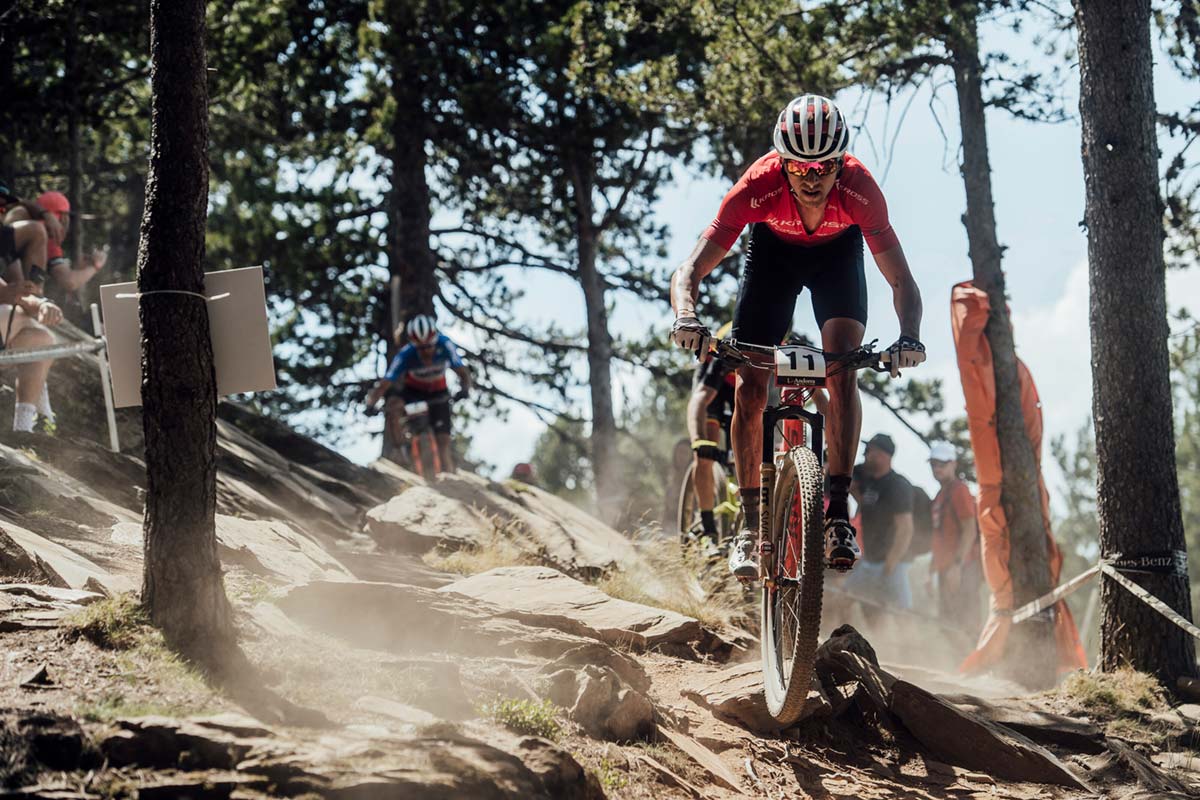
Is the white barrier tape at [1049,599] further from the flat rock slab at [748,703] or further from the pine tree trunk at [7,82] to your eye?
the pine tree trunk at [7,82]

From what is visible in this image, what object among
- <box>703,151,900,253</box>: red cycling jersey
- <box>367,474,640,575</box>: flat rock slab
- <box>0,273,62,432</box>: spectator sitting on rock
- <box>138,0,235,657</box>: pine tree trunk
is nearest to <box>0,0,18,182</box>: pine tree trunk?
<box>0,273,62,432</box>: spectator sitting on rock

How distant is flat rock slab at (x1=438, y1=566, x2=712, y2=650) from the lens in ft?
Answer: 20.9

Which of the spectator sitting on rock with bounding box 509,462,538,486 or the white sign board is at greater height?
the white sign board

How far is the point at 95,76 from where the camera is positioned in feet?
52.3

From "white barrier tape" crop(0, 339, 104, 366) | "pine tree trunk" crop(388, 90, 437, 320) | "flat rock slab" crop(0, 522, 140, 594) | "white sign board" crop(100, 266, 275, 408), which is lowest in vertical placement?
"flat rock slab" crop(0, 522, 140, 594)

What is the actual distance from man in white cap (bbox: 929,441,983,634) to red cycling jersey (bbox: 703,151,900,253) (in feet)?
25.4

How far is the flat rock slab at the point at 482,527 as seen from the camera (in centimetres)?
975

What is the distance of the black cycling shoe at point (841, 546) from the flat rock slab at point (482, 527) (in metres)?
4.14

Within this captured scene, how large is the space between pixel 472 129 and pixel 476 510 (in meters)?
10.2

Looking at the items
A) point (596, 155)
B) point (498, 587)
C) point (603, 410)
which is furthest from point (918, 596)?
point (498, 587)

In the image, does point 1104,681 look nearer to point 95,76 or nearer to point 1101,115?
point 1101,115

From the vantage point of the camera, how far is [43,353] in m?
9.36

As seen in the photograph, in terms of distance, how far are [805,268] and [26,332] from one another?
7.29 meters

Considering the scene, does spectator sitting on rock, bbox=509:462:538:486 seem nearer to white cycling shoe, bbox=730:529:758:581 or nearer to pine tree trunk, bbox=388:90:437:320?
pine tree trunk, bbox=388:90:437:320
